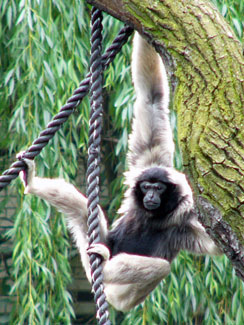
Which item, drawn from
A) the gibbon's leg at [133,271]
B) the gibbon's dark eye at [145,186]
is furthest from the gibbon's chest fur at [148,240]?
the gibbon's dark eye at [145,186]

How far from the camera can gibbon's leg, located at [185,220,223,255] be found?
3099mm

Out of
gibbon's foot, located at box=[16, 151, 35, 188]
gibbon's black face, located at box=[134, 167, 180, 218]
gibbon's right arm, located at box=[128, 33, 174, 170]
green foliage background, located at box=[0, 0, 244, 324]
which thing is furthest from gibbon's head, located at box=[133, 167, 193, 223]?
green foliage background, located at box=[0, 0, 244, 324]

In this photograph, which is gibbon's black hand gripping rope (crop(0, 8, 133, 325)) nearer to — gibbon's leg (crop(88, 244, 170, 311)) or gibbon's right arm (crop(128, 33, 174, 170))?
gibbon's right arm (crop(128, 33, 174, 170))

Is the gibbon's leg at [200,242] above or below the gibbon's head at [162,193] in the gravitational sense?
below

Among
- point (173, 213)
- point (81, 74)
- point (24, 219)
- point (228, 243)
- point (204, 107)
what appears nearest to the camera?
point (228, 243)

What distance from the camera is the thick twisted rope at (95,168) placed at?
2.01 m

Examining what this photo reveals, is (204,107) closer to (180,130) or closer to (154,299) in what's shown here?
(180,130)

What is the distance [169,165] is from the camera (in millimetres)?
3389

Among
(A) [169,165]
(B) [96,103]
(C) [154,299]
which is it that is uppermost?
(B) [96,103]

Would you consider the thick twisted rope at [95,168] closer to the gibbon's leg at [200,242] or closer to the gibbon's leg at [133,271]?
the gibbon's leg at [133,271]

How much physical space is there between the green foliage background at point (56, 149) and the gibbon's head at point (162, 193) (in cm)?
94

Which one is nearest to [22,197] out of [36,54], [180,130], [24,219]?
[24,219]

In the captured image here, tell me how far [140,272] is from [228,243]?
1573 millimetres

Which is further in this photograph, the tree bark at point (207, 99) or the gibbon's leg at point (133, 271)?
the gibbon's leg at point (133, 271)
